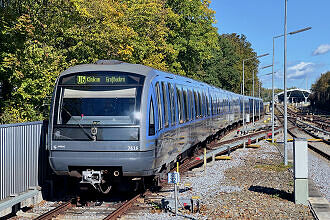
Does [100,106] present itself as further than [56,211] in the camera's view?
Yes

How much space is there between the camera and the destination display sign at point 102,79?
35.1 ft

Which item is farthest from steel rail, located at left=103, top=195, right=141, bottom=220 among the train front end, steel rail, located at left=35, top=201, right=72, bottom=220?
steel rail, located at left=35, top=201, right=72, bottom=220

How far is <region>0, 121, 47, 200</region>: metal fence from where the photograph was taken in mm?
9992

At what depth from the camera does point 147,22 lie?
29875 mm

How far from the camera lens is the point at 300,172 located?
1143 cm

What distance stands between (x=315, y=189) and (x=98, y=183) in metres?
6.42

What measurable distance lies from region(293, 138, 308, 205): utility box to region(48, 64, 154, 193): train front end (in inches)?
143

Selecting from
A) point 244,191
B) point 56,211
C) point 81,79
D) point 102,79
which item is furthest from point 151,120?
point 244,191

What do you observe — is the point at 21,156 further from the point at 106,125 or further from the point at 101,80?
the point at 101,80

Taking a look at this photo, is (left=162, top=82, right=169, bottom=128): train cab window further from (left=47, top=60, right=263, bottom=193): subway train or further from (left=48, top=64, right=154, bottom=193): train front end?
(left=48, top=64, right=154, bottom=193): train front end

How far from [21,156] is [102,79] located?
2.59 meters

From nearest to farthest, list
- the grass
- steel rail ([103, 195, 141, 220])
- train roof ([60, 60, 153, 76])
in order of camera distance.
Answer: steel rail ([103, 195, 141, 220]) < train roof ([60, 60, 153, 76]) < the grass

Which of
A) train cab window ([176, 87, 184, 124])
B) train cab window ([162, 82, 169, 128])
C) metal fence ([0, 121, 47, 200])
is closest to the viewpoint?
metal fence ([0, 121, 47, 200])

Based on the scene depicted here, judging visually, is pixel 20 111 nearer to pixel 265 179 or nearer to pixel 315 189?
pixel 265 179
